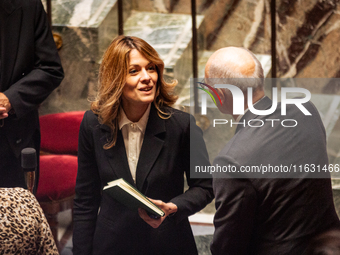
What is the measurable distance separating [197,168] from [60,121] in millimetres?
1542

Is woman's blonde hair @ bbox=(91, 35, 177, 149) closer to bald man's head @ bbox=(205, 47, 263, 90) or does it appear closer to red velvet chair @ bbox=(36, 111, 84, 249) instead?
bald man's head @ bbox=(205, 47, 263, 90)

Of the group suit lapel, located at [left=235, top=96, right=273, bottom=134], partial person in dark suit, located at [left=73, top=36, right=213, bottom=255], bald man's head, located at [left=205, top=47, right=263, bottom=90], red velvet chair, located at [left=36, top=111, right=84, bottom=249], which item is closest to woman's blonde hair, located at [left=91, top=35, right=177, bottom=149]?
partial person in dark suit, located at [left=73, top=36, right=213, bottom=255]

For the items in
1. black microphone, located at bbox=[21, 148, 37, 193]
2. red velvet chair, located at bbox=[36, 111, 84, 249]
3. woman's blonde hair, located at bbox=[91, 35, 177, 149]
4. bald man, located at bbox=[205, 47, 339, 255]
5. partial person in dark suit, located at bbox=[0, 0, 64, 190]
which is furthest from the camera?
red velvet chair, located at bbox=[36, 111, 84, 249]

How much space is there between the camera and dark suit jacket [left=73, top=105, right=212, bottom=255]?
5.48ft

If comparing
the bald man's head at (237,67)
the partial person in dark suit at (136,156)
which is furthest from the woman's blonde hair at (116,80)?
the bald man's head at (237,67)

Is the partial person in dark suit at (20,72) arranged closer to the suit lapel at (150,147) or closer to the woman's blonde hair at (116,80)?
the woman's blonde hair at (116,80)

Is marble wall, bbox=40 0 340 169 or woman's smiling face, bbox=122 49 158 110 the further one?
marble wall, bbox=40 0 340 169

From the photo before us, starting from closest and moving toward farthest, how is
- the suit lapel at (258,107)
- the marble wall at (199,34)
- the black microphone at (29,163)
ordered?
the suit lapel at (258,107), the black microphone at (29,163), the marble wall at (199,34)

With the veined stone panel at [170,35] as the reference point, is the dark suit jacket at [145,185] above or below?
below

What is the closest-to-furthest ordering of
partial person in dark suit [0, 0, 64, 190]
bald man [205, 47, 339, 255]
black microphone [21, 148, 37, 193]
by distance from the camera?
1. bald man [205, 47, 339, 255]
2. black microphone [21, 148, 37, 193]
3. partial person in dark suit [0, 0, 64, 190]

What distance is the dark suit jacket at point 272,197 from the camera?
1.33 m

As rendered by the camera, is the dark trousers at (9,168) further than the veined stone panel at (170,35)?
No

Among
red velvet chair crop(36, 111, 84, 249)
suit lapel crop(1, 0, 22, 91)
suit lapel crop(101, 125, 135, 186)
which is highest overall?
suit lapel crop(1, 0, 22, 91)

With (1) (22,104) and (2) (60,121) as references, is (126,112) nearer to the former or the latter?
(1) (22,104)
